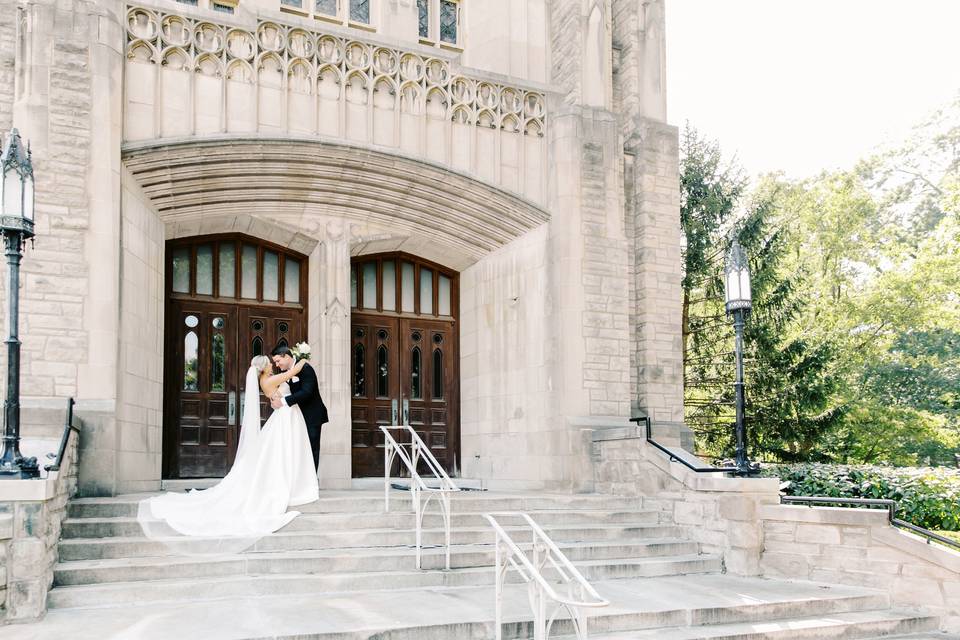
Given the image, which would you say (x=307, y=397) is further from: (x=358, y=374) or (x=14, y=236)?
(x=358, y=374)

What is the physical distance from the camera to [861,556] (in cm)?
856

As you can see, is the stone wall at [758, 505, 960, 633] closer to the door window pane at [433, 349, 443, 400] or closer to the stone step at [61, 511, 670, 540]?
the stone step at [61, 511, 670, 540]

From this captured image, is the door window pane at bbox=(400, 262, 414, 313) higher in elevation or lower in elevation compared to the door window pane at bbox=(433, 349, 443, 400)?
higher

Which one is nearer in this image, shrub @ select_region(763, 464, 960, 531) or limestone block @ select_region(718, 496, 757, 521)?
limestone block @ select_region(718, 496, 757, 521)

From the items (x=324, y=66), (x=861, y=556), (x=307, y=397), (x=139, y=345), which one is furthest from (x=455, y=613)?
(x=324, y=66)

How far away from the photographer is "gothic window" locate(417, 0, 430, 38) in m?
13.5

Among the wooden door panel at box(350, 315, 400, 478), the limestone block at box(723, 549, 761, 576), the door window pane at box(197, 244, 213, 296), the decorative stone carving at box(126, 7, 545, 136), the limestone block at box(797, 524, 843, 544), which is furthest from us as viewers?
the wooden door panel at box(350, 315, 400, 478)

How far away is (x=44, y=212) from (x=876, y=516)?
9.43m

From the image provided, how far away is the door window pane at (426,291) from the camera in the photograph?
45.9ft

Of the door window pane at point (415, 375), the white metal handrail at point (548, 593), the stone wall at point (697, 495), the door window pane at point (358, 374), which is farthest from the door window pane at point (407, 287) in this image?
the white metal handrail at point (548, 593)

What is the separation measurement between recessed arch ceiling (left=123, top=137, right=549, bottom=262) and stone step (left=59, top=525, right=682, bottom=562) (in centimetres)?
479

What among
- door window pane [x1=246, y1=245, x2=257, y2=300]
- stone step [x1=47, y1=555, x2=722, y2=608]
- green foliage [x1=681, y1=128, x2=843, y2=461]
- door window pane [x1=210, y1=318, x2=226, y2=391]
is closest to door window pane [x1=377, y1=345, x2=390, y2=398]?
door window pane [x1=246, y1=245, x2=257, y2=300]

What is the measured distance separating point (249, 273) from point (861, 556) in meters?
8.83

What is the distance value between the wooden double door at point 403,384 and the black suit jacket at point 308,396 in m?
3.51
